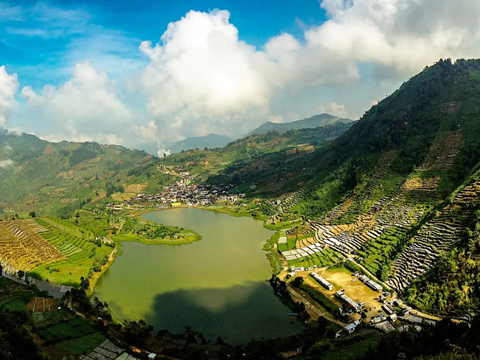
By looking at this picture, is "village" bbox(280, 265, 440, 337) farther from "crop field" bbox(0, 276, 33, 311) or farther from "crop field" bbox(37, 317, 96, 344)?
"crop field" bbox(0, 276, 33, 311)

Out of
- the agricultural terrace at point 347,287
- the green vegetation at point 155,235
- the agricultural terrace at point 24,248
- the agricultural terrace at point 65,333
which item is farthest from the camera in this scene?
the green vegetation at point 155,235

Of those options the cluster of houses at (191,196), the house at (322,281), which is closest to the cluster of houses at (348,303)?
the house at (322,281)

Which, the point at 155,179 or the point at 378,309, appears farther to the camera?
the point at 155,179

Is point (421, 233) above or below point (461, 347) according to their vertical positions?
above

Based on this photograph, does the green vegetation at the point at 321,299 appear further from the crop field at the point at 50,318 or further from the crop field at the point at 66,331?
the crop field at the point at 50,318

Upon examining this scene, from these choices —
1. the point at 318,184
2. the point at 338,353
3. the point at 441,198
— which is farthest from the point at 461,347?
the point at 318,184

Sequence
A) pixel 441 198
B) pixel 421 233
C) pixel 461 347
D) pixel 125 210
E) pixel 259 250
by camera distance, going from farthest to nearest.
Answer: pixel 125 210 → pixel 259 250 → pixel 441 198 → pixel 421 233 → pixel 461 347

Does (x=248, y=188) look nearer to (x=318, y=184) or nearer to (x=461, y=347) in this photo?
(x=318, y=184)

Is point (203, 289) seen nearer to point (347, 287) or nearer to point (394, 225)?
point (347, 287)
